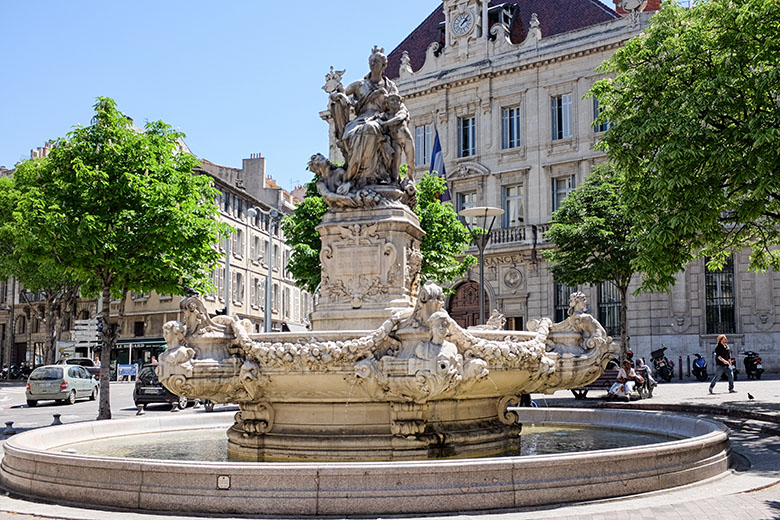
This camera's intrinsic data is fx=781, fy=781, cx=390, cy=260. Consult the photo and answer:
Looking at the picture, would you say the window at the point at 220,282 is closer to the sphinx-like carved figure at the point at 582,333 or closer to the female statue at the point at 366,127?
the female statue at the point at 366,127

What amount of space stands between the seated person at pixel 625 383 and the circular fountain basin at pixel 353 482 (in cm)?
1420

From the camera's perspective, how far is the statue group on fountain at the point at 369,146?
38.1 ft

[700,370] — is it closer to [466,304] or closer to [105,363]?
[466,304]

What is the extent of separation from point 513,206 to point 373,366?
36.9 meters

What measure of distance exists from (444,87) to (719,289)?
63.6 feet

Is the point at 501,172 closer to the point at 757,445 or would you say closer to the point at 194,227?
the point at 194,227

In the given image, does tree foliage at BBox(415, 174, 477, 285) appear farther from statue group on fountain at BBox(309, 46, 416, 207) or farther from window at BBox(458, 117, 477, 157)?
statue group on fountain at BBox(309, 46, 416, 207)

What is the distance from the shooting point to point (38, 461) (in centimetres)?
816

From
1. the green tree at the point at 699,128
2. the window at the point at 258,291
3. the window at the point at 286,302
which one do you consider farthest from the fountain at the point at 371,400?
the window at the point at 286,302

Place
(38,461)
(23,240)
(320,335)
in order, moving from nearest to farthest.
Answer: (38,461)
(320,335)
(23,240)

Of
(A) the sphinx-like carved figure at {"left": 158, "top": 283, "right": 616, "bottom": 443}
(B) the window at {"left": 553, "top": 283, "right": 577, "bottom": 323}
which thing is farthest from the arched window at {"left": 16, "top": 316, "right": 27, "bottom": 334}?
(A) the sphinx-like carved figure at {"left": 158, "top": 283, "right": 616, "bottom": 443}

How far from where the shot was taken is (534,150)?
43.8 metres

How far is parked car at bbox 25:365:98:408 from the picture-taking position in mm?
29484

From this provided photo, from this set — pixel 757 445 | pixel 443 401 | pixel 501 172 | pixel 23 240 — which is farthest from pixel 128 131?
pixel 501 172
